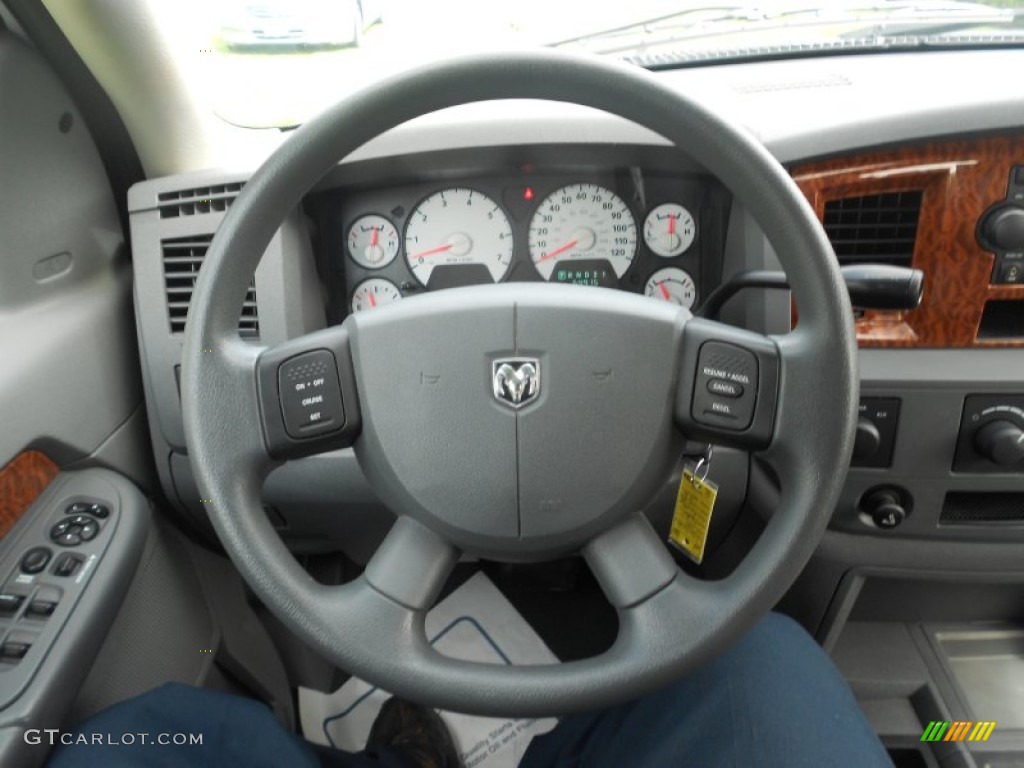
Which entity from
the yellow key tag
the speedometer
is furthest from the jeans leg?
the speedometer

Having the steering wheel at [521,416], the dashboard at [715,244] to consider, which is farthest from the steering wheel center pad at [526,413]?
the dashboard at [715,244]

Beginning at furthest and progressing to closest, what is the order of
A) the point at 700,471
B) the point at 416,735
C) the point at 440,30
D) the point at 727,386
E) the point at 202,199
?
1. the point at 416,735
2. the point at 440,30
3. the point at 202,199
4. the point at 700,471
5. the point at 727,386

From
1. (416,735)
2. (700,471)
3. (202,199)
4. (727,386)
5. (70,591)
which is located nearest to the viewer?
(727,386)

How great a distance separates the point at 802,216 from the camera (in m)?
0.71

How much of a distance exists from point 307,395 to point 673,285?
605 millimetres

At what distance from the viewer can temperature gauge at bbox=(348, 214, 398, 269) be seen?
46.9 inches

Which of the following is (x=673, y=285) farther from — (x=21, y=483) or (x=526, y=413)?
(x=21, y=483)

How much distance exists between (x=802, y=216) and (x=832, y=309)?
83 mm

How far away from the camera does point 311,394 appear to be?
80 cm

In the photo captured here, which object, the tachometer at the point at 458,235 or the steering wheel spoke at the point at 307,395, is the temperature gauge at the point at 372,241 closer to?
the tachometer at the point at 458,235

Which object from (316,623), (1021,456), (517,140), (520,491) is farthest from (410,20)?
(1021,456)

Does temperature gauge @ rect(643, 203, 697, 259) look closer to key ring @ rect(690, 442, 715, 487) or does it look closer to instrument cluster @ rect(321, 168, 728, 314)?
instrument cluster @ rect(321, 168, 728, 314)

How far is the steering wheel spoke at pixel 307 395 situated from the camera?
79 centimetres

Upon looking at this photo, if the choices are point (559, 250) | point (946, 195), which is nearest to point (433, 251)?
point (559, 250)
